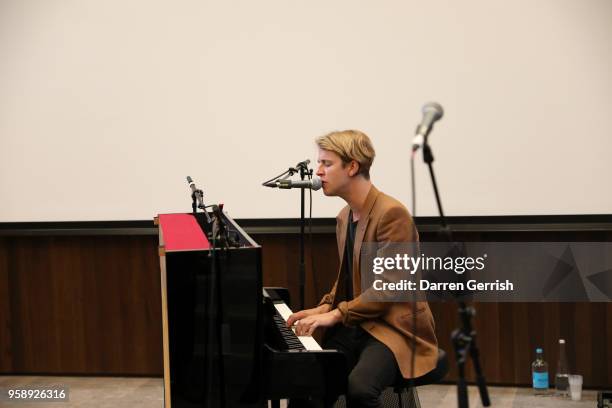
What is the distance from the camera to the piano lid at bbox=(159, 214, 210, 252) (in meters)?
3.26

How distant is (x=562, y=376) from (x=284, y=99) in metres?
2.32

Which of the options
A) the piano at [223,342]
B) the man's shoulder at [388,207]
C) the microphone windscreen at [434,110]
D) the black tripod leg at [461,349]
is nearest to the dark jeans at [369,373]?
the piano at [223,342]

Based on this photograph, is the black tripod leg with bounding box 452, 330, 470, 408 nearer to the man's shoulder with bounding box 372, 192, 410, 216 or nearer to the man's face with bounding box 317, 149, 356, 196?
the man's shoulder with bounding box 372, 192, 410, 216

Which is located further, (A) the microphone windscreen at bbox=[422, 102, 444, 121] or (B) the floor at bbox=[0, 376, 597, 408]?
(B) the floor at bbox=[0, 376, 597, 408]

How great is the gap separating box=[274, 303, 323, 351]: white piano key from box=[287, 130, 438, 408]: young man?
0.03 m

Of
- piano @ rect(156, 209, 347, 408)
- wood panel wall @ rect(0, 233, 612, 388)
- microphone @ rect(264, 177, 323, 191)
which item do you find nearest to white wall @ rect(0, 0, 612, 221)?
wood panel wall @ rect(0, 233, 612, 388)

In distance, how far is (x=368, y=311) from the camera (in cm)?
345

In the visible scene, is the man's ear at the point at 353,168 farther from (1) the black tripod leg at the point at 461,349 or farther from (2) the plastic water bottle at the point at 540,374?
(2) the plastic water bottle at the point at 540,374

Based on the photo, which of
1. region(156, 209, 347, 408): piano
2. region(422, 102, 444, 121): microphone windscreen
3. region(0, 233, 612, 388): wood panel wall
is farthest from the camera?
region(0, 233, 612, 388): wood panel wall

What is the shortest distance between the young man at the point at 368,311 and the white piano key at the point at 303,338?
3 centimetres

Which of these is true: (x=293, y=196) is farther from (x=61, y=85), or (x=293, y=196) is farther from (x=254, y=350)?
(x=254, y=350)

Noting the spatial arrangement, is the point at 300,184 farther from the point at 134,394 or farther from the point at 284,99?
the point at 134,394

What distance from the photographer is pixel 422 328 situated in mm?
3516

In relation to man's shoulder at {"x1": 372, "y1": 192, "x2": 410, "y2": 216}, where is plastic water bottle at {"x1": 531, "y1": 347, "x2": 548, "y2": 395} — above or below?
below
